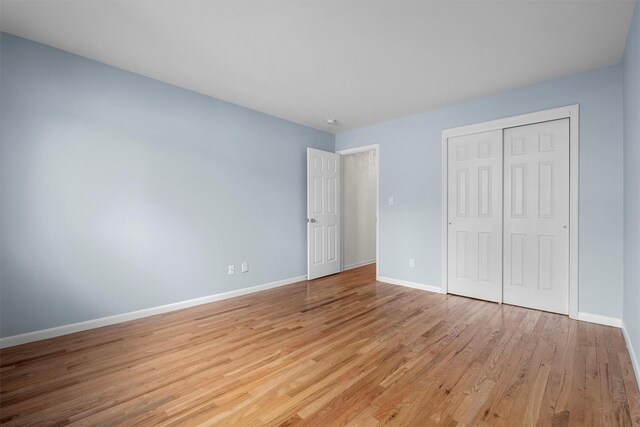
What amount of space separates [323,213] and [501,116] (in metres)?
2.85

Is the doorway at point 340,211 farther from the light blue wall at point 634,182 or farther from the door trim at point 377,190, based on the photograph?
the light blue wall at point 634,182

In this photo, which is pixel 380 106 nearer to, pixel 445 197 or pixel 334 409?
pixel 445 197

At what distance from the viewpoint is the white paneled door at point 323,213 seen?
4.70 meters

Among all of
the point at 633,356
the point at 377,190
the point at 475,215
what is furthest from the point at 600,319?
the point at 377,190

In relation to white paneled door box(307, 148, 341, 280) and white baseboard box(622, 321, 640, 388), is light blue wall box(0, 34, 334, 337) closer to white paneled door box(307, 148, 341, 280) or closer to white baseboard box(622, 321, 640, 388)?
white paneled door box(307, 148, 341, 280)

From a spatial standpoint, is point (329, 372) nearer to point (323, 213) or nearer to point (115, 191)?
point (115, 191)

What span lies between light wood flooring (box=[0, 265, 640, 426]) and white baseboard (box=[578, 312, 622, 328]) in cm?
12

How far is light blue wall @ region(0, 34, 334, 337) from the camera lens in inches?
95.7

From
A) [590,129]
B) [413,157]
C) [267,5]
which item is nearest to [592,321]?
[590,129]

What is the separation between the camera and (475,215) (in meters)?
3.71

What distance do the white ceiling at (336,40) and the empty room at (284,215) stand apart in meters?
0.02

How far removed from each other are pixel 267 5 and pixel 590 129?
129 inches

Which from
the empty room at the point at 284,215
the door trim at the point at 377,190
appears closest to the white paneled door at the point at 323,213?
the door trim at the point at 377,190

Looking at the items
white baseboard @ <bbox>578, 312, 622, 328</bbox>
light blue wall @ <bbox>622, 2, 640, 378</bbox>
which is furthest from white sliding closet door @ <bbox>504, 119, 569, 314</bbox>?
light blue wall @ <bbox>622, 2, 640, 378</bbox>
